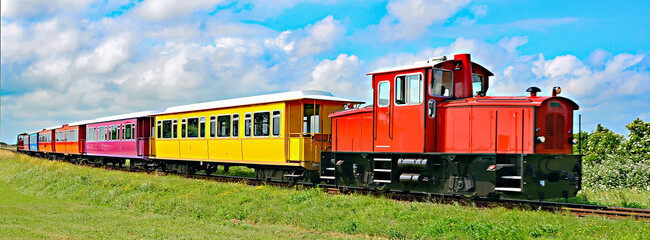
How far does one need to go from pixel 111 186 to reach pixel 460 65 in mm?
13640

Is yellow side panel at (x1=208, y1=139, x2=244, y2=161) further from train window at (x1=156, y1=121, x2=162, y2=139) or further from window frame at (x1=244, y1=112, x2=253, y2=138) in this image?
train window at (x1=156, y1=121, x2=162, y2=139)

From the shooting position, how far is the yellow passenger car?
17125 mm

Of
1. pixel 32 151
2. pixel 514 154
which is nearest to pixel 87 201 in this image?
pixel 514 154

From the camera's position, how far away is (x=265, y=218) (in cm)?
1272

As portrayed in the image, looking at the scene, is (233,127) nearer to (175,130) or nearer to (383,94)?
(175,130)

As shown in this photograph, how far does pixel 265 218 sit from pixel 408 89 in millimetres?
4684

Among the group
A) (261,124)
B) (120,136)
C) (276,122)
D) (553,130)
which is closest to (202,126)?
(261,124)

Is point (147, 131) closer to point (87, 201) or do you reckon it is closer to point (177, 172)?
point (177, 172)

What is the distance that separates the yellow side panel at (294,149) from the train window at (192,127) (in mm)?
6901

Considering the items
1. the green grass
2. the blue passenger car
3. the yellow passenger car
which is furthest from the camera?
the blue passenger car

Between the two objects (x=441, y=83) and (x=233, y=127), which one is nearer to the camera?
(x=441, y=83)

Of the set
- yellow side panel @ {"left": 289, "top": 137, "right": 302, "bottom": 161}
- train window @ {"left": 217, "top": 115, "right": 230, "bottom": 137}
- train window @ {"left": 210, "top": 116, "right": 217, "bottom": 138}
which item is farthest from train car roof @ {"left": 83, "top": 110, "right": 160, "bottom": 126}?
yellow side panel @ {"left": 289, "top": 137, "right": 302, "bottom": 161}

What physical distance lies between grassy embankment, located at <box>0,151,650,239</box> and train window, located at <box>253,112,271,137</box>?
2.29 meters

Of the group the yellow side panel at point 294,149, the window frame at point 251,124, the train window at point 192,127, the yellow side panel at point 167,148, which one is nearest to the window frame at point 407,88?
the yellow side panel at point 294,149
